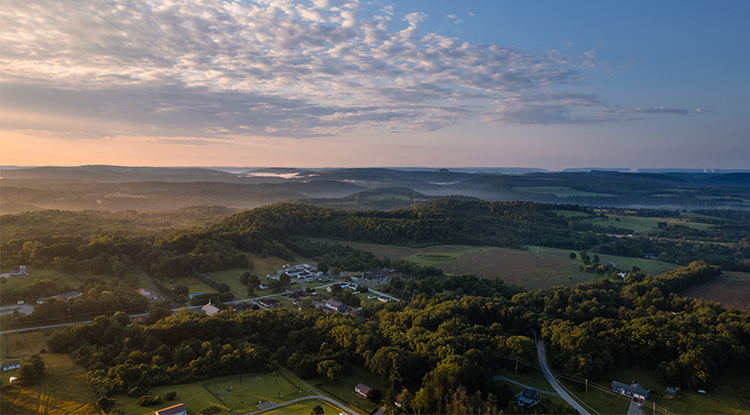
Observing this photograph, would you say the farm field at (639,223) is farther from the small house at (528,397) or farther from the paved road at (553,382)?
the small house at (528,397)

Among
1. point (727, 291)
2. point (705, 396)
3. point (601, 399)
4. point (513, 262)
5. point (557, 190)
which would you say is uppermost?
point (557, 190)

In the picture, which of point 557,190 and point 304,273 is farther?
point 557,190

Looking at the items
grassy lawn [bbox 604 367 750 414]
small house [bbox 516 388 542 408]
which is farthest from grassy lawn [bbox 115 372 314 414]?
grassy lawn [bbox 604 367 750 414]

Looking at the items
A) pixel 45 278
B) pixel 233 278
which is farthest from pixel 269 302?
pixel 45 278

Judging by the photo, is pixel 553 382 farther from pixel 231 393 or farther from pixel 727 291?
pixel 727 291

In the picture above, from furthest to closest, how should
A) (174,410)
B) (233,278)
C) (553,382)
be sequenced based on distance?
(233,278) < (553,382) < (174,410)

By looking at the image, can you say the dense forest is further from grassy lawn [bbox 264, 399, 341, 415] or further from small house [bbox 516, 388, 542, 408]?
grassy lawn [bbox 264, 399, 341, 415]

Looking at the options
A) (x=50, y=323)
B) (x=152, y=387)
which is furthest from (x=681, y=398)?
(x=50, y=323)
